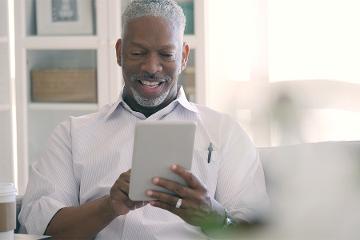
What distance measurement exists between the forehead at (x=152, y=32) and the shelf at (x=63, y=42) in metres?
1.52

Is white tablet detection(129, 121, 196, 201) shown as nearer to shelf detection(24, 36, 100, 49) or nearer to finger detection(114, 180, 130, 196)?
finger detection(114, 180, 130, 196)

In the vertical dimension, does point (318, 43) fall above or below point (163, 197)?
above

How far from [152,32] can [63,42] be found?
5.32 ft

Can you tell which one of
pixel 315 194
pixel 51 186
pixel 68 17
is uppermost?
pixel 68 17

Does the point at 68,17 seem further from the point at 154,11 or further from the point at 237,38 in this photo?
the point at 237,38

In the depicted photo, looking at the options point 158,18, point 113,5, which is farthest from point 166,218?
point 113,5

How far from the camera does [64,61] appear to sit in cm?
312

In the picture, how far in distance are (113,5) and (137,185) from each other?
2.12 metres

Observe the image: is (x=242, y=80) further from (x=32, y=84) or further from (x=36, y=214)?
(x=32, y=84)

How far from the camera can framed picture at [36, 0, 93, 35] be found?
3.02 meters

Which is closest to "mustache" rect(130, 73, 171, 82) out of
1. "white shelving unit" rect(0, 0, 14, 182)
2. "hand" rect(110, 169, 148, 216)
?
"hand" rect(110, 169, 148, 216)

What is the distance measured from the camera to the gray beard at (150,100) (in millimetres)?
1506

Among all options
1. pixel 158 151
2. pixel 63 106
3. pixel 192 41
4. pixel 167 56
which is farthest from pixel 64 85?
pixel 158 151

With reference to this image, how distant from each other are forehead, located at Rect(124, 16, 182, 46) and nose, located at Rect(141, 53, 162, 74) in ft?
0.10
